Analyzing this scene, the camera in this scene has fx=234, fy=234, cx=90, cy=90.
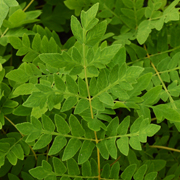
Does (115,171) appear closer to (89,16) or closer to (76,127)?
(76,127)

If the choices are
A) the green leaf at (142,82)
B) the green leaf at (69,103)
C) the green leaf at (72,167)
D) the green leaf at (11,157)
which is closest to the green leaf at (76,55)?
the green leaf at (69,103)

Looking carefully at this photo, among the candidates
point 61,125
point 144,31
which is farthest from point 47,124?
point 144,31

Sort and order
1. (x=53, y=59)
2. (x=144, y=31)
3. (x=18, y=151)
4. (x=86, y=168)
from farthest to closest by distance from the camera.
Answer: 1. (x=144, y=31)
2. (x=18, y=151)
3. (x=86, y=168)
4. (x=53, y=59)

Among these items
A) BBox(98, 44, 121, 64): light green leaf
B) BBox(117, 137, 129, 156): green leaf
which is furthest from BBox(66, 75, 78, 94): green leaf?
BBox(117, 137, 129, 156): green leaf

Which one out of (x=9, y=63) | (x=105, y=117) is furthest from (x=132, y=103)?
(x=9, y=63)

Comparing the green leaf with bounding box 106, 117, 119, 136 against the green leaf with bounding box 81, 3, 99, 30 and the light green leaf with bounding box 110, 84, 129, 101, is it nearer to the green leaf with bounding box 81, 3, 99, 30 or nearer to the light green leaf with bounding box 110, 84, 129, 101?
the light green leaf with bounding box 110, 84, 129, 101

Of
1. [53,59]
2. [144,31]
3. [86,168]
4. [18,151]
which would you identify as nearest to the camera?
[53,59]

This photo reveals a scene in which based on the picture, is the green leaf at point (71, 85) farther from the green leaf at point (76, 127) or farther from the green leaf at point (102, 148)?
the green leaf at point (102, 148)
